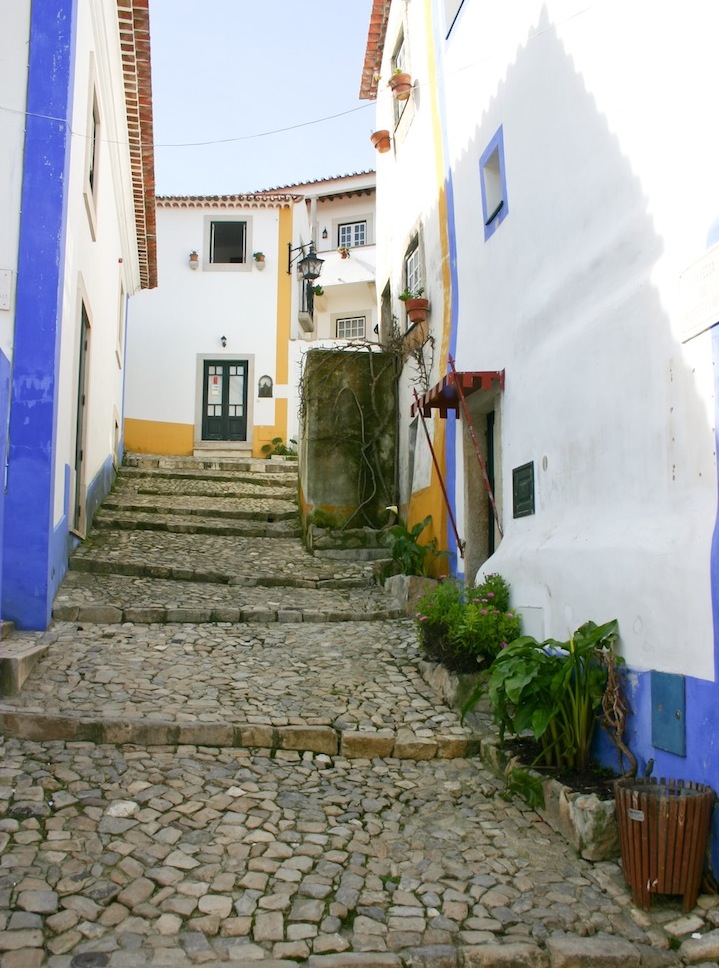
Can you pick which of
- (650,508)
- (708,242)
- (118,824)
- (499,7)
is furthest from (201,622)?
(499,7)

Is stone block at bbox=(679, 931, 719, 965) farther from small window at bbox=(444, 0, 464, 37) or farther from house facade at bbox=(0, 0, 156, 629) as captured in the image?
small window at bbox=(444, 0, 464, 37)

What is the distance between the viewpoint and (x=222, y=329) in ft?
60.3

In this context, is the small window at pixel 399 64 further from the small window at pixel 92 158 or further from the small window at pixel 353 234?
the small window at pixel 353 234

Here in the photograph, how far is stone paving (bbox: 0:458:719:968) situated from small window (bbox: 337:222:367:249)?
15.6 metres

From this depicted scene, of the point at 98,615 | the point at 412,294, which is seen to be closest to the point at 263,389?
the point at 412,294

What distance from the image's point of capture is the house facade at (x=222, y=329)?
59.2 feet

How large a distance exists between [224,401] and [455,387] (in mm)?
12181

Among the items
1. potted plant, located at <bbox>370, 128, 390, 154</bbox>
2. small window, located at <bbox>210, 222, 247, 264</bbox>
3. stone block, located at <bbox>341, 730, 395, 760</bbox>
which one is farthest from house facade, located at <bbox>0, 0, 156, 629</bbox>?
small window, located at <bbox>210, 222, 247, 264</bbox>

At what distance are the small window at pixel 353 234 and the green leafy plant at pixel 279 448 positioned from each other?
5703mm

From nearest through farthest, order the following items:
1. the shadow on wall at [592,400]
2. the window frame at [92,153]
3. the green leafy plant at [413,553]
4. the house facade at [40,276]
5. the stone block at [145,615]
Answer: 1. the shadow on wall at [592,400]
2. the house facade at [40,276]
3. the stone block at [145,615]
4. the window frame at [92,153]
5. the green leafy plant at [413,553]

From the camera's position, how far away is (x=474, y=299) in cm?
756

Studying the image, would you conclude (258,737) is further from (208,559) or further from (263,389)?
(263,389)

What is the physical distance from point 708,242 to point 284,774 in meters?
3.38

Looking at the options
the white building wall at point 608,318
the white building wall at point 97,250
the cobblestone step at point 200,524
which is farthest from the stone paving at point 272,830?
the cobblestone step at point 200,524
